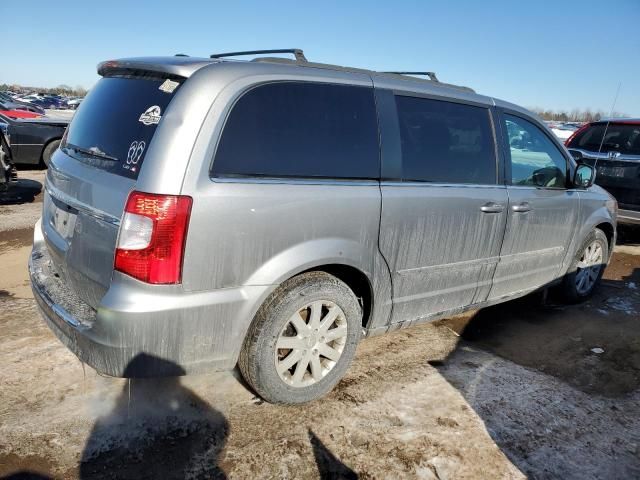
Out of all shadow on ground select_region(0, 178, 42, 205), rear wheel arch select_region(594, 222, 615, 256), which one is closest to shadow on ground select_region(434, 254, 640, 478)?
rear wheel arch select_region(594, 222, 615, 256)

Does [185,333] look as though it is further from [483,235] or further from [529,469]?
[483,235]

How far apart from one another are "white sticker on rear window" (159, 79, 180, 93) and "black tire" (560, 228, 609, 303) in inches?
152

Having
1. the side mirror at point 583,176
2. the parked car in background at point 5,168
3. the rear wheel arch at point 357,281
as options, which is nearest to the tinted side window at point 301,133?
the rear wheel arch at point 357,281

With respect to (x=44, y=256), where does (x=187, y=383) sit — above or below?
below

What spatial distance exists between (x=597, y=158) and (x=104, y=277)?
7042mm

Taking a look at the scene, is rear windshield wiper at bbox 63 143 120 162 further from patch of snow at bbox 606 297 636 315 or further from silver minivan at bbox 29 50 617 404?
patch of snow at bbox 606 297 636 315

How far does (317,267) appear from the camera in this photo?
8.99 ft

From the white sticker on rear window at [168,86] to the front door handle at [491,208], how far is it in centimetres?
215

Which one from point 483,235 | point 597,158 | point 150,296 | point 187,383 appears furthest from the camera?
point 597,158

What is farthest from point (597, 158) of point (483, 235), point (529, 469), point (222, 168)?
point (222, 168)

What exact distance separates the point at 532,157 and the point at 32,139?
32.5 feet

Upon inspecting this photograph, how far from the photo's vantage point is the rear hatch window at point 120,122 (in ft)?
7.70

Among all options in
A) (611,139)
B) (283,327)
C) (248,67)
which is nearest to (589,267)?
(611,139)

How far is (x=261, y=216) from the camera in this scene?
2385 mm
